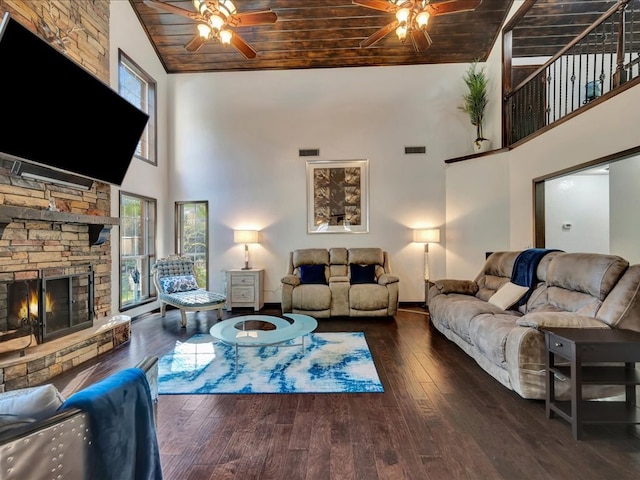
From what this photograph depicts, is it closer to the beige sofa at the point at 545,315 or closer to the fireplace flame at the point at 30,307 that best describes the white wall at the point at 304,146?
the beige sofa at the point at 545,315

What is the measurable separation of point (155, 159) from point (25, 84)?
2873 millimetres

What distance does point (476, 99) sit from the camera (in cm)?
507

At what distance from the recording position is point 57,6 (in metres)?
3.11

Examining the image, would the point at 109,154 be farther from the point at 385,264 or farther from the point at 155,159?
the point at 385,264

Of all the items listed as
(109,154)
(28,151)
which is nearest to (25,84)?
(28,151)

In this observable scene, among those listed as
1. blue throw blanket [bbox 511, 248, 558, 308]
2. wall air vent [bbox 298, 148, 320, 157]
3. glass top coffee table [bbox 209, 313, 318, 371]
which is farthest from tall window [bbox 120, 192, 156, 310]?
blue throw blanket [bbox 511, 248, 558, 308]

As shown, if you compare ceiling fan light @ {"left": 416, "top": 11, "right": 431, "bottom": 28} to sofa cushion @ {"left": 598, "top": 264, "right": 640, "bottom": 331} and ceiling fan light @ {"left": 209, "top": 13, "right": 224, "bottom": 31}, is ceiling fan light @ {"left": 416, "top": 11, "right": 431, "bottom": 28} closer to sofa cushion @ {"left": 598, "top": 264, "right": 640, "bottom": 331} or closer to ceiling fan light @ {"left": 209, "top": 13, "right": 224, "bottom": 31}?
ceiling fan light @ {"left": 209, "top": 13, "right": 224, "bottom": 31}

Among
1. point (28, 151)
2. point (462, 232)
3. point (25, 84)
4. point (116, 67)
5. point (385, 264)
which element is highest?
point (116, 67)

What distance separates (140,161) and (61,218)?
2.10m

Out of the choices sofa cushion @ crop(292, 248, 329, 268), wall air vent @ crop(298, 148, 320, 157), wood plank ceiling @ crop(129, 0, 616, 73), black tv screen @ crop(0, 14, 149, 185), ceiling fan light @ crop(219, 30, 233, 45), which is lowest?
sofa cushion @ crop(292, 248, 329, 268)

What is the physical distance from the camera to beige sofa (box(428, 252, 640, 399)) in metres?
2.08

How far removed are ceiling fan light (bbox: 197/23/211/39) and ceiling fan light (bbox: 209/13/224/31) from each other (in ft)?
0.33

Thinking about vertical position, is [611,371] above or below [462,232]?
below

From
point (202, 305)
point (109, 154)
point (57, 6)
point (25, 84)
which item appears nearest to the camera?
point (25, 84)
